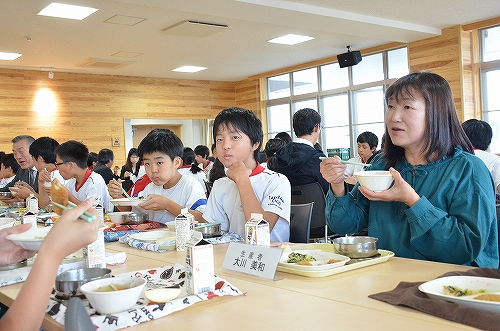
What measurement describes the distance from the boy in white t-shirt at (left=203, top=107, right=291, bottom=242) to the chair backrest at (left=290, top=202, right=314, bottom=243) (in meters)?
0.08

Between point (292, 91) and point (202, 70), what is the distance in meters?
2.03

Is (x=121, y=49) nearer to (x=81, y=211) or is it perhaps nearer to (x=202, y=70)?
(x=202, y=70)

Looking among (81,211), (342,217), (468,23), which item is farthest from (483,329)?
(468,23)

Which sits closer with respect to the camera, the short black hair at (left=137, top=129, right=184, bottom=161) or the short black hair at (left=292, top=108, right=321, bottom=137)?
the short black hair at (left=137, top=129, right=184, bottom=161)

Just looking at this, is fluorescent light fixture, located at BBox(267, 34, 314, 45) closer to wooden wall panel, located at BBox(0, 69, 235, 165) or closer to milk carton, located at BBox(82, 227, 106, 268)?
wooden wall panel, located at BBox(0, 69, 235, 165)

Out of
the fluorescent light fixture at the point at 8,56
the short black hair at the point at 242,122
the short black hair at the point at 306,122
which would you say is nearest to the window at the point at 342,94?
the short black hair at the point at 306,122

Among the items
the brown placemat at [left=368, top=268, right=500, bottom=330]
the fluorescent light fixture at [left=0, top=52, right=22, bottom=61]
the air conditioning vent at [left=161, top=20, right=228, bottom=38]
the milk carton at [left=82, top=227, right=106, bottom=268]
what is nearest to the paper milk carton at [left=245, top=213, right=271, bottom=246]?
the milk carton at [left=82, top=227, right=106, bottom=268]

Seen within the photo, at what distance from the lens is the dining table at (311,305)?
44.8 inches

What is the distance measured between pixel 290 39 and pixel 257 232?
7149 millimetres

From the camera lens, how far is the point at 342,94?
34.2 feet

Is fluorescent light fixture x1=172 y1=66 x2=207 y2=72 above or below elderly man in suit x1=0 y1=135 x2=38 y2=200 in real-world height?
above

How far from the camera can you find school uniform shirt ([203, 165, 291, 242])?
2521mm

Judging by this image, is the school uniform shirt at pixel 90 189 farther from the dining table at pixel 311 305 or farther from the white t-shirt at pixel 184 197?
the dining table at pixel 311 305

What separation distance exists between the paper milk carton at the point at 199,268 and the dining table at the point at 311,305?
0.05 m
